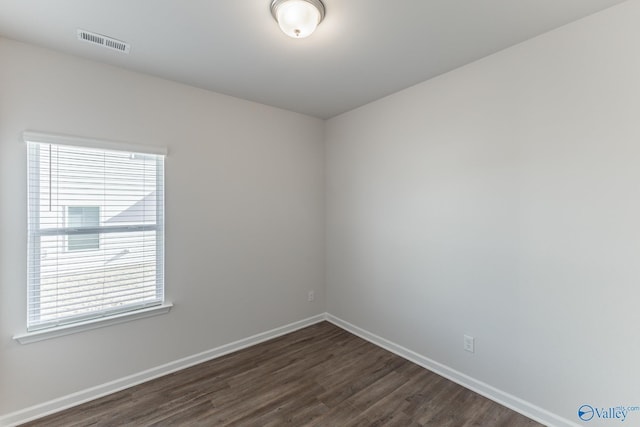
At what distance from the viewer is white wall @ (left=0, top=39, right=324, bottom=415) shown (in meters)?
1.91

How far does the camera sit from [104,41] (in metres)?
1.92

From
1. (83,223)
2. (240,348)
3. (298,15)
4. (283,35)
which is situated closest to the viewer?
(298,15)

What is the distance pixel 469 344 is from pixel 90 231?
311cm

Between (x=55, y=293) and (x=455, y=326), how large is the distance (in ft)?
10.1

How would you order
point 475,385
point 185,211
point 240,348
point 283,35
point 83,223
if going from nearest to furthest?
point 283,35 → point 83,223 → point 475,385 → point 185,211 → point 240,348

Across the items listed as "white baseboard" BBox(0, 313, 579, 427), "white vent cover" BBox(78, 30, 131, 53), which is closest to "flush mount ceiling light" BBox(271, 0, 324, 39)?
"white vent cover" BBox(78, 30, 131, 53)

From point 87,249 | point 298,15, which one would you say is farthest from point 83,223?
point 298,15

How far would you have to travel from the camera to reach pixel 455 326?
2.38 meters

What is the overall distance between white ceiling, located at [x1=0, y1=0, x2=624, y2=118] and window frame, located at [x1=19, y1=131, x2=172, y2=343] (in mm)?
648

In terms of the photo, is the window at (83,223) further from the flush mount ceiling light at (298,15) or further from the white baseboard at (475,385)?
the white baseboard at (475,385)

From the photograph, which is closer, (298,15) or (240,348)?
(298,15)

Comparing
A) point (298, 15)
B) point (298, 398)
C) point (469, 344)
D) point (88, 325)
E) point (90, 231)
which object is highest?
point (298, 15)

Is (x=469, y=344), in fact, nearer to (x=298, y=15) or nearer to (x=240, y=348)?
(x=240, y=348)

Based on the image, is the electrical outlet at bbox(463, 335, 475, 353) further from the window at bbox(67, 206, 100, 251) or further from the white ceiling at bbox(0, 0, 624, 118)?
the window at bbox(67, 206, 100, 251)
